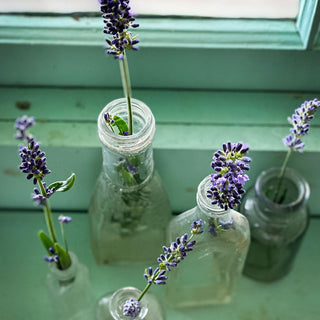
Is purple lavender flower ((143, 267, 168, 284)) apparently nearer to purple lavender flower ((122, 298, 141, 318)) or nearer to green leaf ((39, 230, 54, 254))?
purple lavender flower ((122, 298, 141, 318))

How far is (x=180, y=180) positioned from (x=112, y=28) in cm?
40

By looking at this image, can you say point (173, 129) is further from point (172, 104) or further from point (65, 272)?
point (65, 272)

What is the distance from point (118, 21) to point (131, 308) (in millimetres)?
352

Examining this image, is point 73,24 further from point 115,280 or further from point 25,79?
point 115,280

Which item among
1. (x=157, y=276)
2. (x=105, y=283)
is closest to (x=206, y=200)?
(x=157, y=276)

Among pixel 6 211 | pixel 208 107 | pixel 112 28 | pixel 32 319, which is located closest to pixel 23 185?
pixel 6 211

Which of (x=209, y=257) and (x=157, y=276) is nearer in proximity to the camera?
(x=157, y=276)

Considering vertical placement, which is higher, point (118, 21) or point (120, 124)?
point (118, 21)

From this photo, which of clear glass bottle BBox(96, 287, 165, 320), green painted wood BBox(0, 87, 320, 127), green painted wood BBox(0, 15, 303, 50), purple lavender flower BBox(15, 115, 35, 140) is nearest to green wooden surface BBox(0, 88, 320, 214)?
green painted wood BBox(0, 87, 320, 127)

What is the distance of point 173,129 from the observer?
89cm

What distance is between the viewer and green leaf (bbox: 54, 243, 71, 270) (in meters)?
0.76

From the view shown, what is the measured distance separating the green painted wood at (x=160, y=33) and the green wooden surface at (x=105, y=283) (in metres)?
0.33

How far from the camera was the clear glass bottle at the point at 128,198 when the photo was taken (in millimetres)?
708

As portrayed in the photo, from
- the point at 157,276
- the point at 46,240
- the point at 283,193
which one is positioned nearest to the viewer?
the point at 157,276
